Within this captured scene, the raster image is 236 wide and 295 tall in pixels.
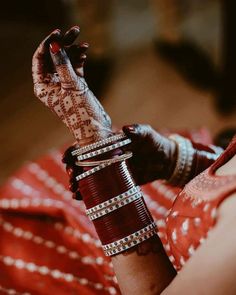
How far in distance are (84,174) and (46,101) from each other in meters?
0.12

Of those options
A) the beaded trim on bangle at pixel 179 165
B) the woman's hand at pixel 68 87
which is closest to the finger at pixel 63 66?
the woman's hand at pixel 68 87

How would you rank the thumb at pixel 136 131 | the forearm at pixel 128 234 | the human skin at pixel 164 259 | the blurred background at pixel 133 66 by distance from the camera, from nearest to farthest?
the human skin at pixel 164 259
the forearm at pixel 128 234
the thumb at pixel 136 131
the blurred background at pixel 133 66

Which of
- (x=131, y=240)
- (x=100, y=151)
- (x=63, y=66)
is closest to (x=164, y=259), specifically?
(x=131, y=240)

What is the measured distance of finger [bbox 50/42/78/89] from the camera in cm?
75

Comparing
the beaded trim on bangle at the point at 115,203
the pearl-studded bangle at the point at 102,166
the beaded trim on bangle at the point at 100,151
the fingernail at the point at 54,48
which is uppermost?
the fingernail at the point at 54,48

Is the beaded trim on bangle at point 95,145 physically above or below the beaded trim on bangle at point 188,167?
above

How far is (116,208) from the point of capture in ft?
2.42

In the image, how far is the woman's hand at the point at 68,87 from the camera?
0.76 m

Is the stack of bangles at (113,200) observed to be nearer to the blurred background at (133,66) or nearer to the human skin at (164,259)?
the human skin at (164,259)

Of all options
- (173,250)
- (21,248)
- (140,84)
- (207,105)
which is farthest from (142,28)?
(173,250)

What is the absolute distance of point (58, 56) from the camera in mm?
755

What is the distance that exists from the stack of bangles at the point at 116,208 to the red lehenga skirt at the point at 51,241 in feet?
0.60

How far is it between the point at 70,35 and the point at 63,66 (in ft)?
0.14

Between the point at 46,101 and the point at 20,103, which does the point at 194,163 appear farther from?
the point at 20,103
